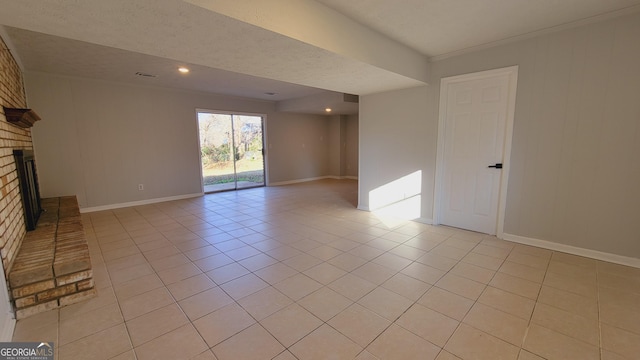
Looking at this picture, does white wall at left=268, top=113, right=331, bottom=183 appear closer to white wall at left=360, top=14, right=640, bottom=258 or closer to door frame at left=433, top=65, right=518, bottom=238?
door frame at left=433, top=65, right=518, bottom=238

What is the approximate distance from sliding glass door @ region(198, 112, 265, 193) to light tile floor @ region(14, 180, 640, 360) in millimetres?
3460

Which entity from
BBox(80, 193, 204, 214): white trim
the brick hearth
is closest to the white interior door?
the brick hearth

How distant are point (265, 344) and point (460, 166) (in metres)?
3.36

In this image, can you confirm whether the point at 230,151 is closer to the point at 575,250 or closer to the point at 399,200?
the point at 399,200

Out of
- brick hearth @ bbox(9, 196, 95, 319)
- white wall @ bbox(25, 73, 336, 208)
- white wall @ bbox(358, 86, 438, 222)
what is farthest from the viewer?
white wall @ bbox(25, 73, 336, 208)

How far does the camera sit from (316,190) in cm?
725


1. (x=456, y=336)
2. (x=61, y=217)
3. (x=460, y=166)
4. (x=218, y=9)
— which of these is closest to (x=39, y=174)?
(x=61, y=217)

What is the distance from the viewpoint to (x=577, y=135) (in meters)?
2.89

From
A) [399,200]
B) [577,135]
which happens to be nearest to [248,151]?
[399,200]

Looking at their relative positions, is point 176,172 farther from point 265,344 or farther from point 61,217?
point 265,344

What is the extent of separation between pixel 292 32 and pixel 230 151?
5638mm

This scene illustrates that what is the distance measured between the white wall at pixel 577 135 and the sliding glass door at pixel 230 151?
17.7ft

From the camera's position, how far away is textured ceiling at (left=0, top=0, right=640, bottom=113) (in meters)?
1.74

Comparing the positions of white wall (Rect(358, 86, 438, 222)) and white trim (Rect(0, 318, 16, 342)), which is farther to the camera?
white wall (Rect(358, 86, 438, 222))
